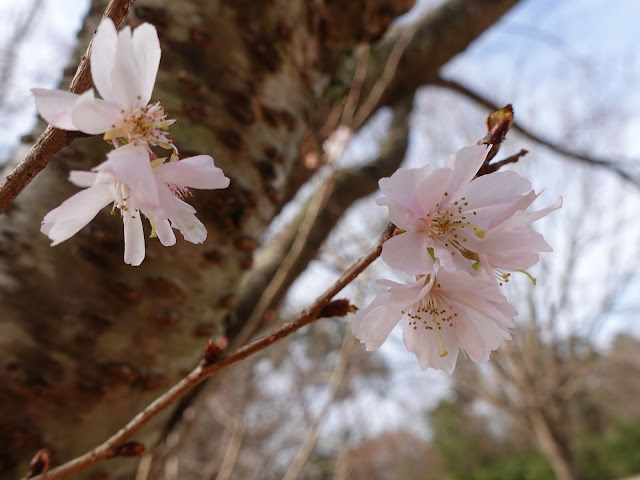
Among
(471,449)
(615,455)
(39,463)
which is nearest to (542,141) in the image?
(39,463)

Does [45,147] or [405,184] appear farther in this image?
[405,184]

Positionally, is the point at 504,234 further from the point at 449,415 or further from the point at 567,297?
the point at 449,415

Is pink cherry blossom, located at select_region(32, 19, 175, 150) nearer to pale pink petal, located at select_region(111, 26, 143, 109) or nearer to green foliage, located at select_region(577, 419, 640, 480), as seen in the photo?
pale pink petal, located at select_region(111, 26, 143, 109)

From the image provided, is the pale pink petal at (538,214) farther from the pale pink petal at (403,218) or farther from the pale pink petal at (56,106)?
the pale pink petal at (56,106)

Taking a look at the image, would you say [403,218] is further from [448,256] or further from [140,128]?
[140,128]

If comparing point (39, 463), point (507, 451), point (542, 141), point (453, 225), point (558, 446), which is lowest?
point (39, 463)

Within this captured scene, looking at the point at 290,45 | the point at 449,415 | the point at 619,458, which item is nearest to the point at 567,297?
the point at 619,458

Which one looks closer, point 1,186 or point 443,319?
point 1,186

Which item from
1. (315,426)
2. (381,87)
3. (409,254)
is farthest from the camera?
(381,87)
